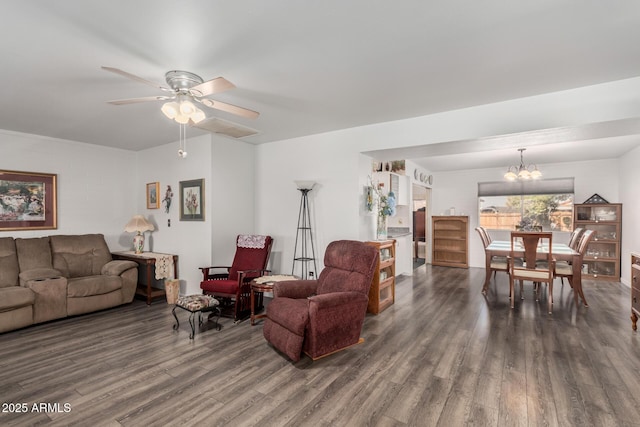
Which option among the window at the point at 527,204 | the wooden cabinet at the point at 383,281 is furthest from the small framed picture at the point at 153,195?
the window at the point at 527,204

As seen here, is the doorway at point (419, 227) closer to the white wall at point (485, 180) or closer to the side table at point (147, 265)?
the white wall at point (485, 180)

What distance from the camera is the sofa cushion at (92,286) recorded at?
12.9 feet

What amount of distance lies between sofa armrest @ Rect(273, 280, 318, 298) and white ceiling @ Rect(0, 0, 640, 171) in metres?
1.91

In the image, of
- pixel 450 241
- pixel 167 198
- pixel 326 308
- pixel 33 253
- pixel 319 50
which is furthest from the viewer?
pixel 450 241

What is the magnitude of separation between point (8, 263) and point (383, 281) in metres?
4.77

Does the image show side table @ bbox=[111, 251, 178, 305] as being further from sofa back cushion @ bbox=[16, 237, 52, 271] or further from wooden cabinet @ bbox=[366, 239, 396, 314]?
wooden cabinet @ bbox=[366, 239, 396, 314]

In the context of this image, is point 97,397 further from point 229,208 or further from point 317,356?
point 229,208

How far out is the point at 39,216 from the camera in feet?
15.1

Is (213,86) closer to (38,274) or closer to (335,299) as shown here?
(335,299)

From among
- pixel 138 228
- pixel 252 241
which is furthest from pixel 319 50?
pixel 138 228

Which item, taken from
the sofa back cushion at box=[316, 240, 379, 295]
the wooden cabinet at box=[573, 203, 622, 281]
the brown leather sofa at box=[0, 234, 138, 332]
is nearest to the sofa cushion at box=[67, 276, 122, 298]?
the brown leather sofa at box=[0, 234, 138, 332]

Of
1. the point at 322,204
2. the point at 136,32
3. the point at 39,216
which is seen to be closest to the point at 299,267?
the point at 322,204

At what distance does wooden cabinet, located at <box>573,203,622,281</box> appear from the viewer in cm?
610

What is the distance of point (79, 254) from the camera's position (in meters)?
4.61
